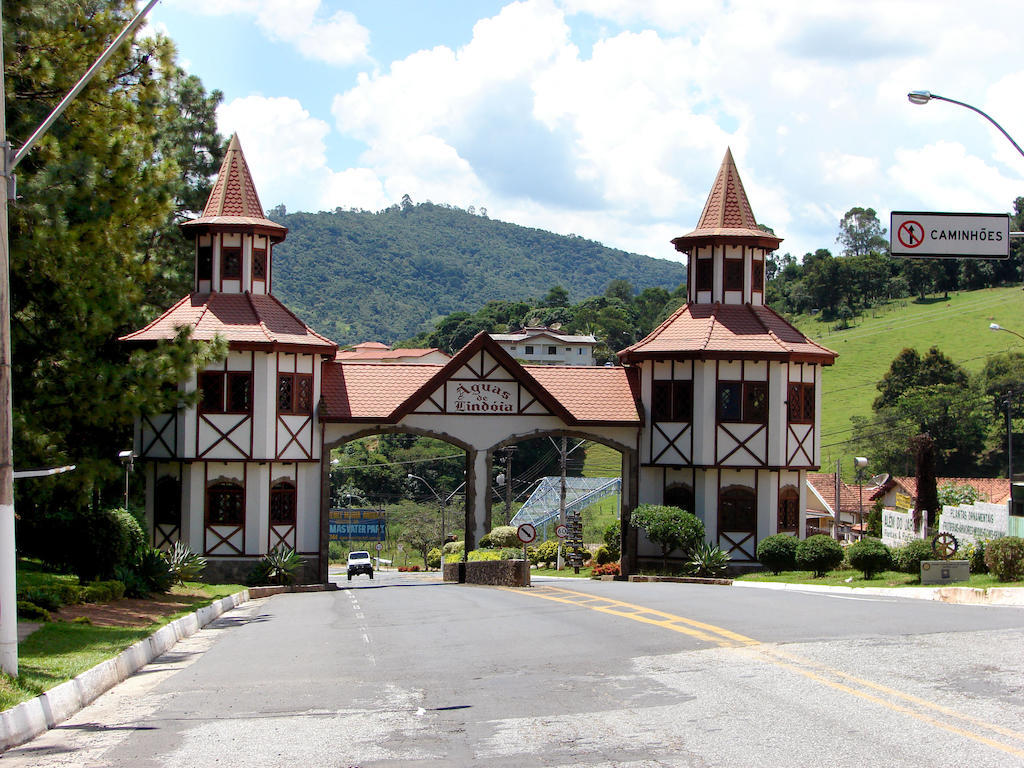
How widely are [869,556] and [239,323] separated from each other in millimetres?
19572

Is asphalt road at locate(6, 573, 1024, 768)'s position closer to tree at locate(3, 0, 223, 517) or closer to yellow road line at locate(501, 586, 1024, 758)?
yellow road line at locate(501, 586, 1024, 758)

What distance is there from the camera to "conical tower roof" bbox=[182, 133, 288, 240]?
36562 mm

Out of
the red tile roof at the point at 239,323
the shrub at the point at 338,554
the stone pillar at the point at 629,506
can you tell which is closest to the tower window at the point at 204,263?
the red tile roof at the point at 239,323

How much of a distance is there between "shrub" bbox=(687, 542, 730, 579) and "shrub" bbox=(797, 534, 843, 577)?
11.3 feet

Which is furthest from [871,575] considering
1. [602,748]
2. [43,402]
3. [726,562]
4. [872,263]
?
[872,263]

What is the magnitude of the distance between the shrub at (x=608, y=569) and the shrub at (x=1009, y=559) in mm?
16199

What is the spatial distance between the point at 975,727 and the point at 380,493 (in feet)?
294

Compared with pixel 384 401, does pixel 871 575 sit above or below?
below

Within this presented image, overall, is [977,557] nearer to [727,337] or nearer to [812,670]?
[727,337]

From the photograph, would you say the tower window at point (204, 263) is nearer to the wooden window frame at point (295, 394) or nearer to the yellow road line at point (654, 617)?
the wooden window frame at point (295, 394)

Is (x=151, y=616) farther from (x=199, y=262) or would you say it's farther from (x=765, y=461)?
(x=765, y=461)

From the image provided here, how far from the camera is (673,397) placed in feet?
121

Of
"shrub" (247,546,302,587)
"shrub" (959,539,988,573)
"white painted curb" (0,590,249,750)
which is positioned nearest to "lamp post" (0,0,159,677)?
"white painted curb" (0,590,249,750)

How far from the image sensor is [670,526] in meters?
34.9
